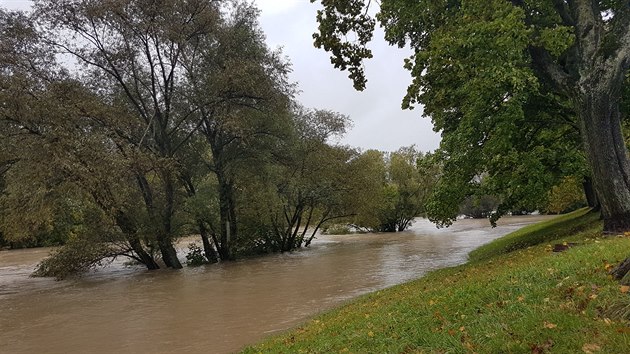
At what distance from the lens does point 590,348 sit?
4414 millimetres

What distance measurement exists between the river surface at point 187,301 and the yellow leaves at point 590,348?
8.19 m

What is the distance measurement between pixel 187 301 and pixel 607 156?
611 inches

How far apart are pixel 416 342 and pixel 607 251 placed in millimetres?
4683

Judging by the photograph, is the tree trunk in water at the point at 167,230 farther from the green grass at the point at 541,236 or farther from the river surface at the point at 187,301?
the green grass at the point at 541,236

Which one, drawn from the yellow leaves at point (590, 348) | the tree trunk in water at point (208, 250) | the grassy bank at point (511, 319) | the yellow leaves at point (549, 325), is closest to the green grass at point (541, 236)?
the grassy bank at point (511, 319)

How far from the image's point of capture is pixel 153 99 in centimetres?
2898

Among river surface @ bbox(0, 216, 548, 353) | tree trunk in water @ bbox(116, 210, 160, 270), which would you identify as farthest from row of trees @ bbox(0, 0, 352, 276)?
river surface @ bbox(0, 216, 548, 353)

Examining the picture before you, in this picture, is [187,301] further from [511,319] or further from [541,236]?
[541,236]

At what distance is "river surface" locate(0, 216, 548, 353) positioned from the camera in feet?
42.0

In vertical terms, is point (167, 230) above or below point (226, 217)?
below

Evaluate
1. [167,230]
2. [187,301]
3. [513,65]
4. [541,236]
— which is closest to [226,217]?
[167,230]

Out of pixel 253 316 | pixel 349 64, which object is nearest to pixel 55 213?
pixel 253 316

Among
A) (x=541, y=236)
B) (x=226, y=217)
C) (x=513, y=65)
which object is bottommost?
(x=541, y=236)

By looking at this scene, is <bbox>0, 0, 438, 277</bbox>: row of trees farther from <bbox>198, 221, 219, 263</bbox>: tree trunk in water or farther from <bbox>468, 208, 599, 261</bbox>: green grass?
<bbox>468, 208, 599, 261</bbox>: green grass
